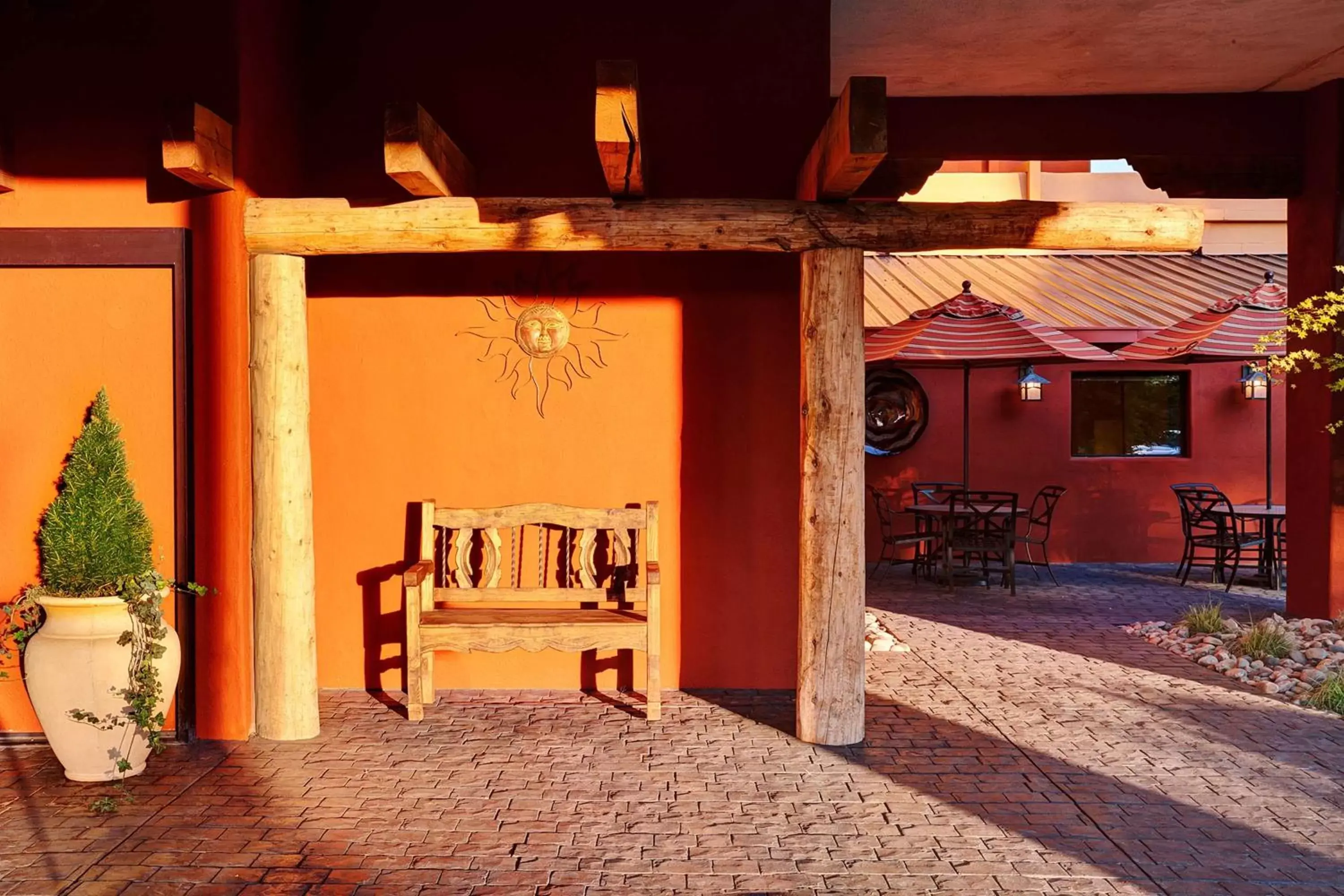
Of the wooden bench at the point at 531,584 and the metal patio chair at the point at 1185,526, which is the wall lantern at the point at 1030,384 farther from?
the wooden bench at the point at 531,584

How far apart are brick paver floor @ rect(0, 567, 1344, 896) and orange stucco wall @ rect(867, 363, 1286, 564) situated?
5.68m

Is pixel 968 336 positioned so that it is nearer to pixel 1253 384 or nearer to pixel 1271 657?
pixel 1271 657

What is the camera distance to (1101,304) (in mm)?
11219

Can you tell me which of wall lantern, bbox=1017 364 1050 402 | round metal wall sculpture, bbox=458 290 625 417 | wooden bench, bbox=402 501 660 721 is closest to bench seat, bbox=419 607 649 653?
wooden bench, bbox=402 501 660 721

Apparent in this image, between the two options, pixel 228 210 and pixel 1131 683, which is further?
pixel 1131 683

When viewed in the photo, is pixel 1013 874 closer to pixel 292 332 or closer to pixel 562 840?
pixel 562 840

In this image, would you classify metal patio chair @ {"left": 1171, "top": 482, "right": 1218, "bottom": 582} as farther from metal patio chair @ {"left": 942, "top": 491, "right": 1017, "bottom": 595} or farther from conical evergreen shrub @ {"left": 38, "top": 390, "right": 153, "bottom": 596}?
conical evergreen shrub @ {"left": 38, "top": 390, "right": 153, "bottom": 596}

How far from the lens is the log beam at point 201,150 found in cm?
429

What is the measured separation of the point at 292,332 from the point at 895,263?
9.20m

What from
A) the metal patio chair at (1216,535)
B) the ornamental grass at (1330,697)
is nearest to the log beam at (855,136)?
the ornamental grass at (1330,697)

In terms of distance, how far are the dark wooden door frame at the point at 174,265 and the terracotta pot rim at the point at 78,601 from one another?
543 mm

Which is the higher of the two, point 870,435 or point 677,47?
point 677,47

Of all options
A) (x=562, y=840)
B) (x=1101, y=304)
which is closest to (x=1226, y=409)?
(x=1101, y=304)

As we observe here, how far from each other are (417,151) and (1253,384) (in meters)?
9.96
